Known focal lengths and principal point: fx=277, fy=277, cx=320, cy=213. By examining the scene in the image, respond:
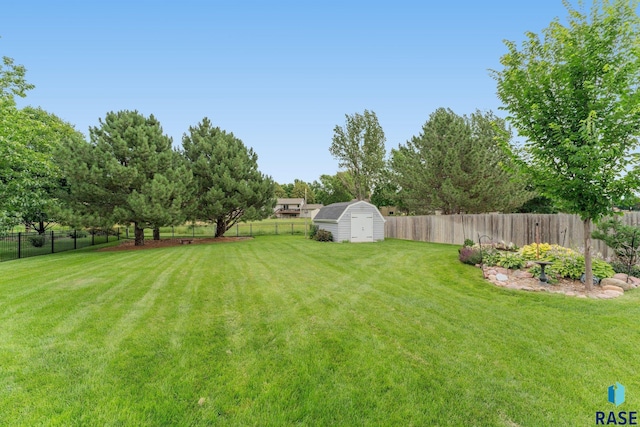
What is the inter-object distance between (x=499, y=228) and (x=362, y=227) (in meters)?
7.55

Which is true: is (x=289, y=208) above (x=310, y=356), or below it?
above

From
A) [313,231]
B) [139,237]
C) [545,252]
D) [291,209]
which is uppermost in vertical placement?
[291,209]

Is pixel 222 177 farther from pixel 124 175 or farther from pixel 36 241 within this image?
pixel 36 241

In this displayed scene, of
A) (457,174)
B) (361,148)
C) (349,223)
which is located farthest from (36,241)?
(361,148)

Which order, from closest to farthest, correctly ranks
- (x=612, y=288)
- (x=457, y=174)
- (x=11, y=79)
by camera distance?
(x=612, y=288) → (x=11, y=79) → (x=457, y=174)

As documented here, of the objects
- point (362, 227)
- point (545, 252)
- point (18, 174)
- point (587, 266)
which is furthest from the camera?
point (362, 227)

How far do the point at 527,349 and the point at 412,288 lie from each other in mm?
2876

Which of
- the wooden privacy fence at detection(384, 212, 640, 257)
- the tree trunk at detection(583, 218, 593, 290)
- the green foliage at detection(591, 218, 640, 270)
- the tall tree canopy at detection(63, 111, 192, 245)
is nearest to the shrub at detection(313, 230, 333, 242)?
the wooden privacy fence at detection(384, 212, 640, 257)

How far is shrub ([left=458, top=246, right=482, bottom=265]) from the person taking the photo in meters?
8.33

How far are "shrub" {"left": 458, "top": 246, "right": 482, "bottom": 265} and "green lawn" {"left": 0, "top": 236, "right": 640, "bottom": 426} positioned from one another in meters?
2.55

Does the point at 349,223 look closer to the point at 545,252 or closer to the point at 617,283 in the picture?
the point at 545,252

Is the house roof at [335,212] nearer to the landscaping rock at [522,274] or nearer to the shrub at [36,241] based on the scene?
the landscaping rock at [522,274]

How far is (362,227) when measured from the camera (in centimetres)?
1783

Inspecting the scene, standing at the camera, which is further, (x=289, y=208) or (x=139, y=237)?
(x=289, y=208)
